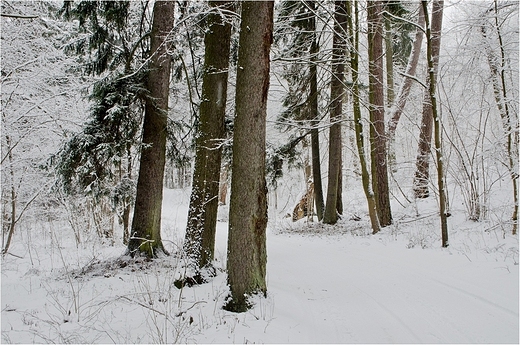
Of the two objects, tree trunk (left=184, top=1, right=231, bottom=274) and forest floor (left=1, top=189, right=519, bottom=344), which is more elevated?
tree trunk (left=184, top=1, right=231, bottom=274)

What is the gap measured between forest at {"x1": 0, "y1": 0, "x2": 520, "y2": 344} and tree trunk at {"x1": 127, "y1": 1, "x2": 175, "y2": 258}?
39mm

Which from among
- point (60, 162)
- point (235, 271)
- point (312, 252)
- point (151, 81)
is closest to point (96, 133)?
point (60, 162)

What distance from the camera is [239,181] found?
339cm

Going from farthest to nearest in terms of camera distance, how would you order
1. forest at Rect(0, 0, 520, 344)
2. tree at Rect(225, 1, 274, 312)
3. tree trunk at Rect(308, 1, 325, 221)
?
tree trunk at Rect(308, 1, 325, 221) < tree at Rect(225, 1, 274, 312) < forest at Rect(0, 0, 520, 344)

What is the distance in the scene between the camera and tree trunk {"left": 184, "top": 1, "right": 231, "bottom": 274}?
181 inches

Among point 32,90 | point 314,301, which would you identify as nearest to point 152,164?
point 314,301

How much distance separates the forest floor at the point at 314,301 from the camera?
2736 millimetres

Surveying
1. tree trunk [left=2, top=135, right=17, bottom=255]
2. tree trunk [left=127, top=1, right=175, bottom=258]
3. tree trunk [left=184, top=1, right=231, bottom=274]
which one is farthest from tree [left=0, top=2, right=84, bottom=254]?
tree trunk [left=184, top=1, right=231, bottom=274]

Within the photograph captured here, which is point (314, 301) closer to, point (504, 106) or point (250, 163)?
point (250, 163)

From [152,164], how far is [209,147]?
5.47ft

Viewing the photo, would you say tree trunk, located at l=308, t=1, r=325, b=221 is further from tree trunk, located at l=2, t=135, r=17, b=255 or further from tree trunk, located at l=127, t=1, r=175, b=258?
tree trunk, located at l=2, t=135, r=17, b=255

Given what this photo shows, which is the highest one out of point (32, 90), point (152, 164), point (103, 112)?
point (32, 90)

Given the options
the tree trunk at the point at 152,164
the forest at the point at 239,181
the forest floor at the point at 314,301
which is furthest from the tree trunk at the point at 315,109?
the forest floor at the point at 314,301

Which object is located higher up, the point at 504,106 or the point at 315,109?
the point at 315,109
